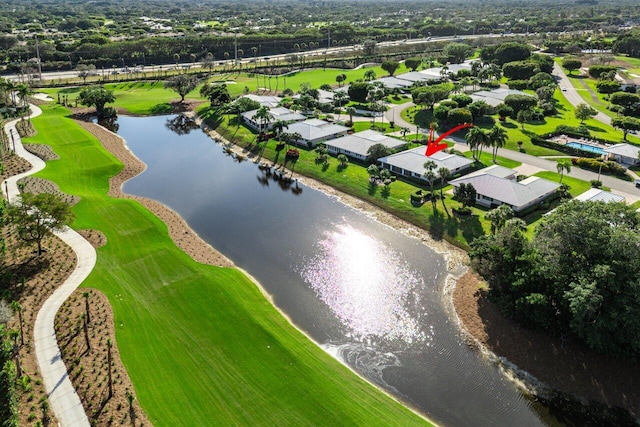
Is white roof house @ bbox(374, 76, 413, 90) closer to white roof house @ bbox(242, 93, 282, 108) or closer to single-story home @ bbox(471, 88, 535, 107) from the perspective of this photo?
single-story home @ bbox(471, 88, 535, 107)

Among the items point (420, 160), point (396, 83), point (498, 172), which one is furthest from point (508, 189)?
point (396, 83)

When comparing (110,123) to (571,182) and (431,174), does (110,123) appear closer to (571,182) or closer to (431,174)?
(431,174)

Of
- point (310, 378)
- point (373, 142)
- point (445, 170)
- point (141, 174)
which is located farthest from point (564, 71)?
point (310, 378)

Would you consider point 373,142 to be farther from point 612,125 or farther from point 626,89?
point 626,89

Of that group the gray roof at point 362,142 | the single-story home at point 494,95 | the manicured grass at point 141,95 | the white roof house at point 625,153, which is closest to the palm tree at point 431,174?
the gray roof at point 362,142

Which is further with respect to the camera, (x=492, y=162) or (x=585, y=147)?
(x=585, y=147)
